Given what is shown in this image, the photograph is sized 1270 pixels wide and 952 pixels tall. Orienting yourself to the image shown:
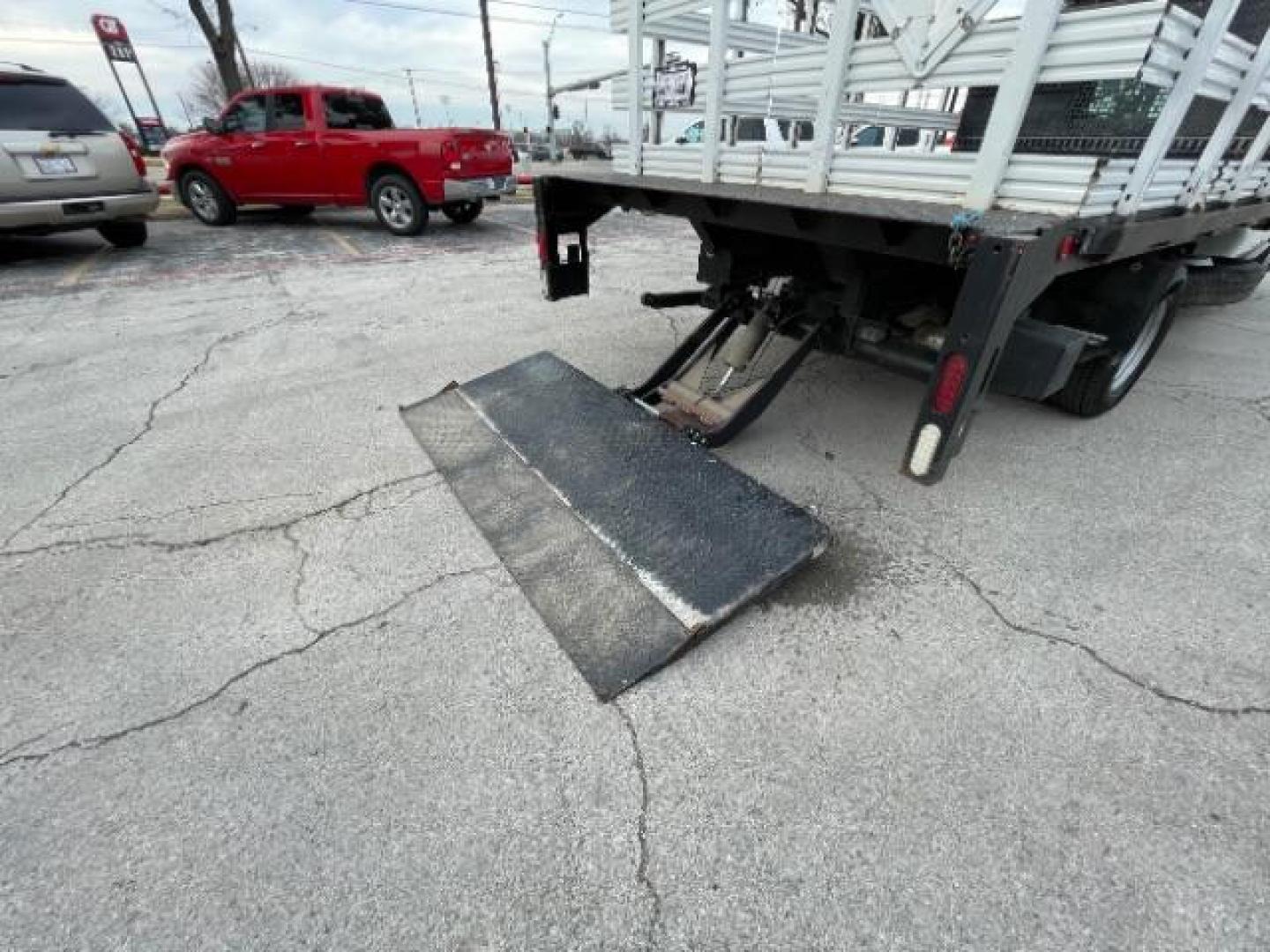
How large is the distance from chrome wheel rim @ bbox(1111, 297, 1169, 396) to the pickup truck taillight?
8.06 meters

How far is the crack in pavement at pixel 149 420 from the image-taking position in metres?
2.67

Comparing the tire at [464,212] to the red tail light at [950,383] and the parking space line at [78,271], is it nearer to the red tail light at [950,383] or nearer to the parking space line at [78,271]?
the parking space line at [78,271]

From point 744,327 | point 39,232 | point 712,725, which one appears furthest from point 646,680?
point 39,232

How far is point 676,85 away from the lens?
272 centimetres

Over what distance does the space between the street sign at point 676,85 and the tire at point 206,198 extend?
380 inches

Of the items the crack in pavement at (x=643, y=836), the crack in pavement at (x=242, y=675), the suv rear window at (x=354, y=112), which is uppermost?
the suv rear window at (x=354, y=112)

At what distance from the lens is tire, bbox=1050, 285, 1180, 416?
3260 millimetres

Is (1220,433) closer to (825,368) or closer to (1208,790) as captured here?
(825,368)

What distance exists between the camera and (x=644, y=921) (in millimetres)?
1346

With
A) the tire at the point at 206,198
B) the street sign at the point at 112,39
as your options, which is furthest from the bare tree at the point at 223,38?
the tire at the point at 206,198

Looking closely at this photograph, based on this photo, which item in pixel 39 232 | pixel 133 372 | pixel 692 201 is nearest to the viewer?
pixel 692 201

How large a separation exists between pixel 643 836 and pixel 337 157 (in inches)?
386

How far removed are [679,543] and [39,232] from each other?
928 centimetres

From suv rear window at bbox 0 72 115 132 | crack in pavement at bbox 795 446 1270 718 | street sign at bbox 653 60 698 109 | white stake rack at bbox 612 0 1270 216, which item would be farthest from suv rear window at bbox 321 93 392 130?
crack in pavement at bbox 795 446 1270 718
